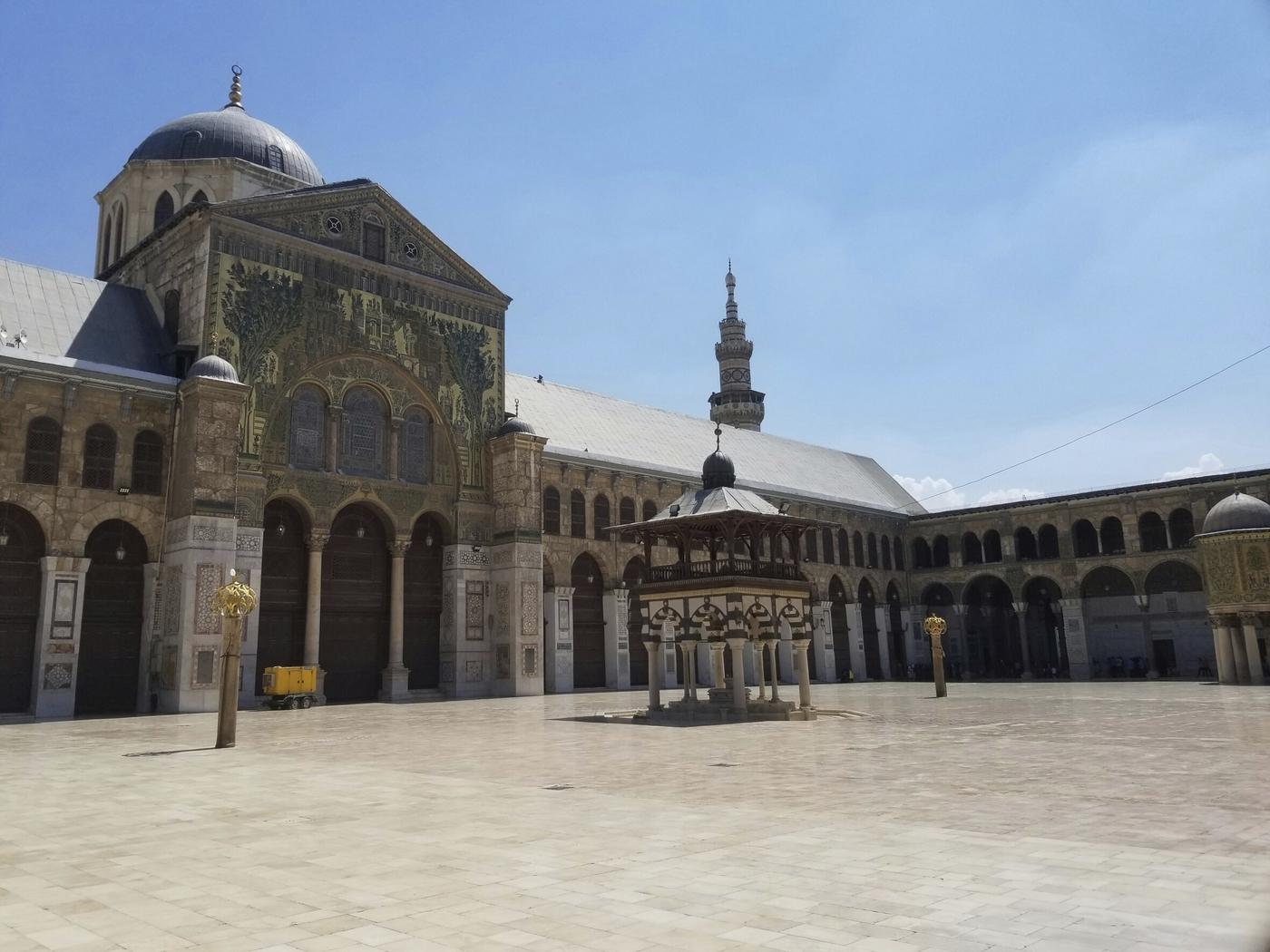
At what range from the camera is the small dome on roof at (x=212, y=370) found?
25720 mm

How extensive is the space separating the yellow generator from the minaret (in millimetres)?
44299

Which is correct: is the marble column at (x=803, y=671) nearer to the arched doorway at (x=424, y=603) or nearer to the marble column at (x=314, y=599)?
the marble column at (x=314, y=599)

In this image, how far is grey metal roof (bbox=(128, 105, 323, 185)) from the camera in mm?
35125

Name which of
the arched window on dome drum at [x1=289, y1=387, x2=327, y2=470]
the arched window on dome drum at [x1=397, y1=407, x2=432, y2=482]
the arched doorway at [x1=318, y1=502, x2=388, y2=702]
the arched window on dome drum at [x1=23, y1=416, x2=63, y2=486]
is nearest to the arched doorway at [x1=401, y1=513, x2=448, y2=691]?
the arched doorway at [x1=318, y1=502, x2=388, y2=702]

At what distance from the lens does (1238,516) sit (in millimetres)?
33312

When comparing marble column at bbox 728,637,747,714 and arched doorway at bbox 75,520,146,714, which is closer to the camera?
marble column at bbox 728,637,747,714

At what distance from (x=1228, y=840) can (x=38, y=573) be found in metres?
25.6

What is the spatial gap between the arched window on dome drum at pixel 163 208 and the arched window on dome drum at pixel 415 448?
41.1ft

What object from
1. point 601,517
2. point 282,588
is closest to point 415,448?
point 282,588

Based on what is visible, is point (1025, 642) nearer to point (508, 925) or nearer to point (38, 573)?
point (38, 573)

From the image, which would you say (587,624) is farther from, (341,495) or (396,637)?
(341,495)

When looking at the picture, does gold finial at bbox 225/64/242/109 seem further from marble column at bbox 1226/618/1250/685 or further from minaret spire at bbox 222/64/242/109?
marble column at bbox 1226/618/1250/685

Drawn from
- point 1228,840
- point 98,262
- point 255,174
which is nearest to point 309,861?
point 1228,840

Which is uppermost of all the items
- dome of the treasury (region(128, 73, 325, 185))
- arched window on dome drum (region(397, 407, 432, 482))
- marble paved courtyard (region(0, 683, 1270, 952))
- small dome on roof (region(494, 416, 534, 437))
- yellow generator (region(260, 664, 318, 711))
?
dome of the treasury (region(128, 73, 325, 185))
